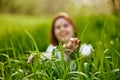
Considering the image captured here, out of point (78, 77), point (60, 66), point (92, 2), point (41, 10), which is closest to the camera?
point (78, 77)

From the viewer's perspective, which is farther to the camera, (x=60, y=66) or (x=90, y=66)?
(x=90, y=66)

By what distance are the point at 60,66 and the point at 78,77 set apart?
0.57ft

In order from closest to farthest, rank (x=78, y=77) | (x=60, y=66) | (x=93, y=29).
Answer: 1. (x=78, y=77)
2. (x=60, y=66)
3. (x=93, y=29)

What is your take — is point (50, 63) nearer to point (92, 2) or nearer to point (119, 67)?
point (119, 67)

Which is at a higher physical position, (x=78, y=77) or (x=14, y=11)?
(x=14, y=11)

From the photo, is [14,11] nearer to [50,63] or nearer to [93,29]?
[93,29]

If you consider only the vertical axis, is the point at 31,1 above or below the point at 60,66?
above

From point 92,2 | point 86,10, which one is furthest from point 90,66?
point 86,10

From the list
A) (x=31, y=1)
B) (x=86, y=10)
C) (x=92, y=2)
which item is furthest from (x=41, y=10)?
(x=92, y=2)

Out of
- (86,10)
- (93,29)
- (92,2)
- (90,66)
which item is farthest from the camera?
(86,10)

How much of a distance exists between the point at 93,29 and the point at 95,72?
334 cm

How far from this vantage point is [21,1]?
43.2ft

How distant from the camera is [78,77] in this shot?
2000mm

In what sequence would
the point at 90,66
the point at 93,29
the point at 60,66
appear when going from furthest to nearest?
1. the point at 93,29
2. the point at 90,66
3. the point at 60,66
